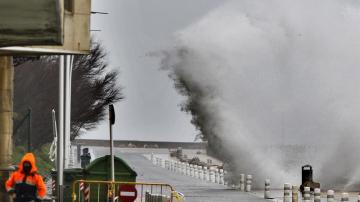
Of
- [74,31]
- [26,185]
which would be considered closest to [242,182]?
[74,31]

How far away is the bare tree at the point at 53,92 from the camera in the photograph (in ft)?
230

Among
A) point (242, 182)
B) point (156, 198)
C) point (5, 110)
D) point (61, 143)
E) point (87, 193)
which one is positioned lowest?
point (156, 198)

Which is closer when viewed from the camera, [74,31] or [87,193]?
[74,31]

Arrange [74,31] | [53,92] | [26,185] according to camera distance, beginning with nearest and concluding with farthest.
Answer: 1. [26,185]
2. [74,31]
3. [53,92]

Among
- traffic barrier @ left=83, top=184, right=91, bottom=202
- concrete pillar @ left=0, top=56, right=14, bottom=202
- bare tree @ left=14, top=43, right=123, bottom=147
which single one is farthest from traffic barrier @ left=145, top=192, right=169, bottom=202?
bare tree @ left=14, top=43, right=123, bottom=147

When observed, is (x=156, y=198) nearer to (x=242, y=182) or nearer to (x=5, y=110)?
(x=5, y=110)

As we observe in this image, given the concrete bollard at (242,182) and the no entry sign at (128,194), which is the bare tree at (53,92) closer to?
the concrete bollard at (242,182)

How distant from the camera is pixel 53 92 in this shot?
76312mm

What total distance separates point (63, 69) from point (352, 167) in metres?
21.5

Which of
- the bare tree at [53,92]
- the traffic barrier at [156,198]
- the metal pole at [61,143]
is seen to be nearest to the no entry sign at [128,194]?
the traffic barrier at [156,198]

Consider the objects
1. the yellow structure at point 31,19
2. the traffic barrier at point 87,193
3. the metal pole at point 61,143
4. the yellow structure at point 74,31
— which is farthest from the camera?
the metal pole at point 61,143

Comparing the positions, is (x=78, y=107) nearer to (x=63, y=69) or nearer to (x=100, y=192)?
(x=63, y=69)

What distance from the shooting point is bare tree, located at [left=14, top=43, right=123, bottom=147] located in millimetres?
70000

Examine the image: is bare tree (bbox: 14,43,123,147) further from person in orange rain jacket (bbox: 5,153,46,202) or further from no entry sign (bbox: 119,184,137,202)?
person in orange rain jacket (bbox: 5,153,46,202)
